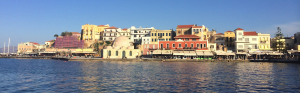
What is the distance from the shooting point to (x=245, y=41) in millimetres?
71312

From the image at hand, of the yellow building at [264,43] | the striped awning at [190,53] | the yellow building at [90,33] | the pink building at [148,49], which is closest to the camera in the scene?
the striped awning at [190,53]

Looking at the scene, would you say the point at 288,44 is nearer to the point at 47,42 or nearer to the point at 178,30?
the point at 178,30

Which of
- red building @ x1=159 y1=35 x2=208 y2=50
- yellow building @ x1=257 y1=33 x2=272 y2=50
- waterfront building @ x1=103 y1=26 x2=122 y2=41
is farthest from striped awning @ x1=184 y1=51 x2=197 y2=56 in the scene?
waterfront building @ x1=103 y1=26 x2=122 y2=41

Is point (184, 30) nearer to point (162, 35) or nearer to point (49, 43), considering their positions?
point (162, 35)

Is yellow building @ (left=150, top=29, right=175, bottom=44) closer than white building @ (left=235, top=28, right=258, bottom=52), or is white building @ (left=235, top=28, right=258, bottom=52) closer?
white building @ (left=235, top=28, right=258, bottom=52)

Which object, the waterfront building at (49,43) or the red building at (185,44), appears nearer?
the red building at (185,44)

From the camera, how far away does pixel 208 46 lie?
6806 centimetres

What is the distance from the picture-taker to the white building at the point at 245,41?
A: 70.9m

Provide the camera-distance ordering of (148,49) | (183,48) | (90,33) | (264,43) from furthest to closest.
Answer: (90,33)
(264,43)
(148,49)
(183,48)

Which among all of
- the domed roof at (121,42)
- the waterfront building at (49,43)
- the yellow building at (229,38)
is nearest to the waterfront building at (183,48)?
the domed roof at (121,42)

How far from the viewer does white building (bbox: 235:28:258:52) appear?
70.9 meters

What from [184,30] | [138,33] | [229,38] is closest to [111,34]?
[138,33]

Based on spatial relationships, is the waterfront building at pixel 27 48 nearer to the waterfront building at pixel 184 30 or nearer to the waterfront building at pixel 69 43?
the waterfront building at pixel 69 43

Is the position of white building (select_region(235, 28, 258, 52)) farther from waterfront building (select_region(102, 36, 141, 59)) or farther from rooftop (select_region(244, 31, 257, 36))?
waterfront building (select_region(102, 36, 141, 59))
